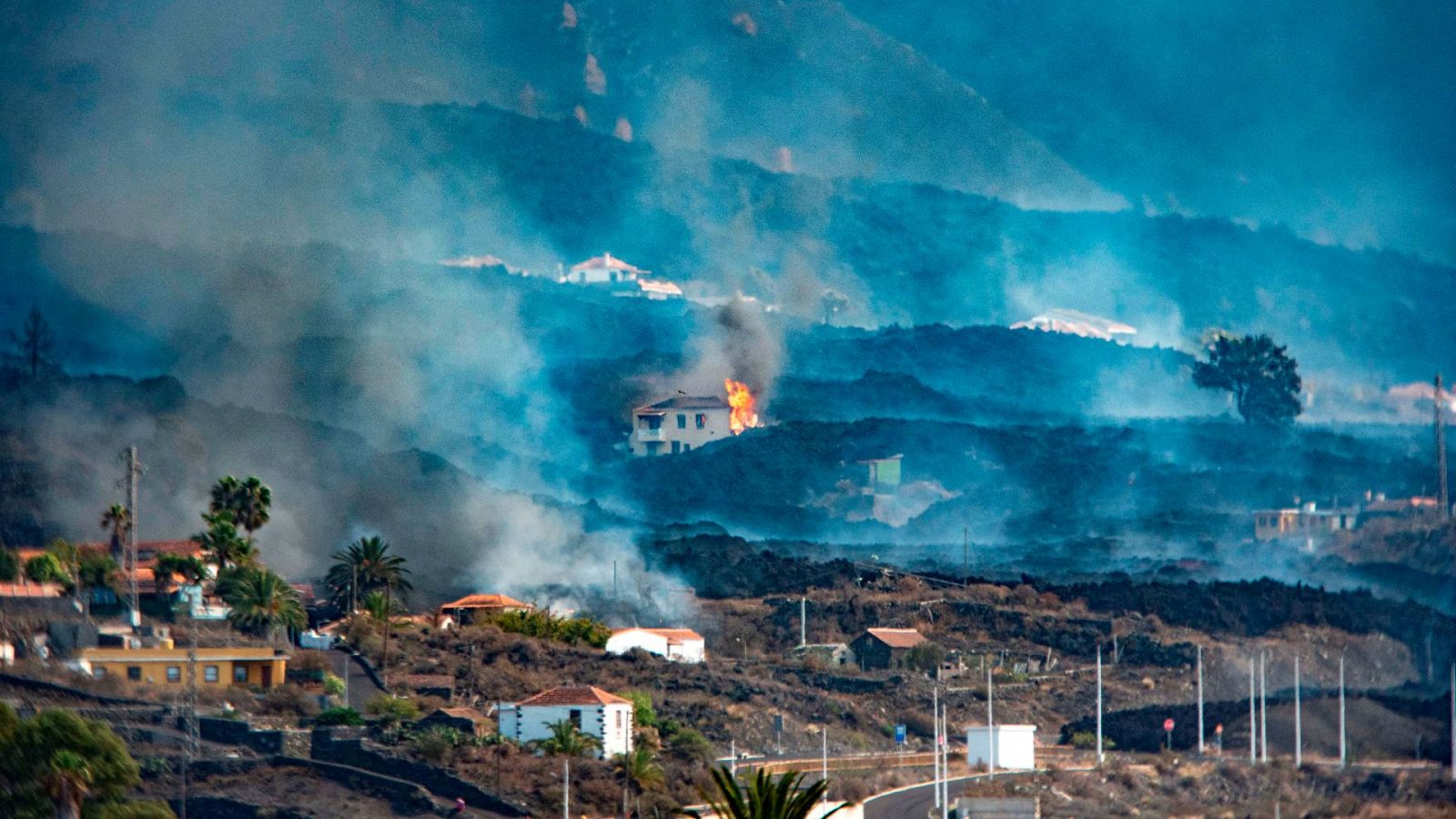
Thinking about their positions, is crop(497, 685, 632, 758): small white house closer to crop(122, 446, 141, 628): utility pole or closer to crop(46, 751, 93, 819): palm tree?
crop(122, 446, 141, 628): utility pole

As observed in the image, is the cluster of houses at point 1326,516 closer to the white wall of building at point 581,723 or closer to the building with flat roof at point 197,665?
the white wall of building at point 581,723

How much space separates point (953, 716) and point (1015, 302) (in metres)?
78.2

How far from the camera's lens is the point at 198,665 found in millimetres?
77062

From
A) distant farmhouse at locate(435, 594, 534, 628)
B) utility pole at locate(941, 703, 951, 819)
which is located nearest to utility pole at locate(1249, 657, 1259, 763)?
utility pole at locate(941, 703, 951, 819)

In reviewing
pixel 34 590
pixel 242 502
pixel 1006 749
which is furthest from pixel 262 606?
pixel 1006 749

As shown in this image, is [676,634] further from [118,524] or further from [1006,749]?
[1006,749]

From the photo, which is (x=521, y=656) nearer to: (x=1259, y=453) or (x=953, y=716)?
(x=953, y=716)

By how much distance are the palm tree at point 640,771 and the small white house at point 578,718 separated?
141cm

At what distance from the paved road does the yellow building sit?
2.35 meters

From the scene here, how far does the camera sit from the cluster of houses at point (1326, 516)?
396 feet

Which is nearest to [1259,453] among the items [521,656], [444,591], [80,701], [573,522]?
[573,522]

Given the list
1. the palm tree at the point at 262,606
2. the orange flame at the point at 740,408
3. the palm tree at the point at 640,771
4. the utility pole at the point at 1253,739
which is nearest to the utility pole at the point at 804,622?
the utility pole at the point at 1253,739

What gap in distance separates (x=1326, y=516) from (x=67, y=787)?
3224 inches

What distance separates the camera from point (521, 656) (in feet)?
290
